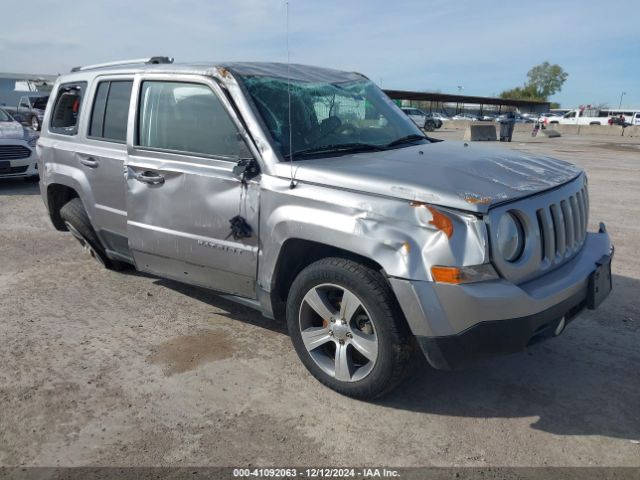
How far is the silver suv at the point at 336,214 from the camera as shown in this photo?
2.67 metres

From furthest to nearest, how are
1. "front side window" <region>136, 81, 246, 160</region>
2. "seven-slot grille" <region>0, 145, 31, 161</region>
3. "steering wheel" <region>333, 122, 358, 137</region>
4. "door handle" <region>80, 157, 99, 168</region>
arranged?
"seven-slot grille" <region>0, 145, 31, 161</region>, "door handle" <region>80, 157, 99, 168</region>, "steering wheel" <region>333, 122, 358, 137</region>, "front side window" <region>136, 81, 246, 160</region>

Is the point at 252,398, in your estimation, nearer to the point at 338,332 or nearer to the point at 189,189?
the point at 338,332

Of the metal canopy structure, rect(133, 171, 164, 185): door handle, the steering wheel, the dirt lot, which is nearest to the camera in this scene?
the dirt lot

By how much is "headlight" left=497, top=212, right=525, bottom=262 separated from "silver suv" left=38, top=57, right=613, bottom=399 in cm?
1

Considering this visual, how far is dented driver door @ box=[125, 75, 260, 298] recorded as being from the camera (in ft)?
11.4

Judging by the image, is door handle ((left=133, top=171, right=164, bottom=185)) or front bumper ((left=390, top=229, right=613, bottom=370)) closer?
front bumper ((left=390, top=229, right=613, bottom=370))

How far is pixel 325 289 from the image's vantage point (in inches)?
123

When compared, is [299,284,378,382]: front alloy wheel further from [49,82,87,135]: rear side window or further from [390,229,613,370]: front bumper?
[49,82,87,135]: rear side window

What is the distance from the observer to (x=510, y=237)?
2.74m

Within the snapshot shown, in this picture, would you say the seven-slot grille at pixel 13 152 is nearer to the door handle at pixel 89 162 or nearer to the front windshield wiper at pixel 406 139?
the door handle at pixel 89 162

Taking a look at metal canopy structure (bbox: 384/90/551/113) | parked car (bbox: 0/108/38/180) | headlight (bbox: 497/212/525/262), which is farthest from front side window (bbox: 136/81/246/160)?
metal canopy structure (bbox: 384/90/551/113)

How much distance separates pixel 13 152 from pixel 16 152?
0.06m

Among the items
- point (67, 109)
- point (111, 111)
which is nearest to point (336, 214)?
point (111, 111)

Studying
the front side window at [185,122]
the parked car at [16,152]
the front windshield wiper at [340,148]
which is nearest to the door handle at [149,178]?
the front side window at [185,122]
